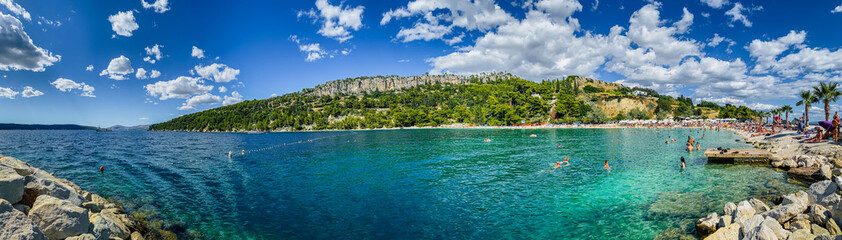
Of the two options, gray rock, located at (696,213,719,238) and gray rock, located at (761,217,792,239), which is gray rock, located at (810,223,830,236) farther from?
gray rock, located at (696,213,719,238)

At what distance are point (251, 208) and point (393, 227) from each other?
830 cm

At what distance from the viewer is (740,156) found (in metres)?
27.0

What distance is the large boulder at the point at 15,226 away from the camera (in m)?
6.62

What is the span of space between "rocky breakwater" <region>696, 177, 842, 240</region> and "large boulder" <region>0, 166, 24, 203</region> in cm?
1905

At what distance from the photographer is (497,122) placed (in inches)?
5354

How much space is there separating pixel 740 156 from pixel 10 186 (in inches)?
1627

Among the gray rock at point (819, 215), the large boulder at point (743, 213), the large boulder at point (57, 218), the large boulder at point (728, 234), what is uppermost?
the large boulder at point (57, 218)

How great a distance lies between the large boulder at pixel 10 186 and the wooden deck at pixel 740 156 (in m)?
39.9

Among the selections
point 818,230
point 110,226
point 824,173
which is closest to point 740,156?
point 824,173

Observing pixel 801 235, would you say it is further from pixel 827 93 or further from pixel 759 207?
pixel 827 93

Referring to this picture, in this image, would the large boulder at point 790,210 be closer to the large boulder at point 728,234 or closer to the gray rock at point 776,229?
the large boulder at point 728,234

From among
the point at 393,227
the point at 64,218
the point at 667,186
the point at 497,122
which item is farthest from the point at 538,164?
the point at 497,122

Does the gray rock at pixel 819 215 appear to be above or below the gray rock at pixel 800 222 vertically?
above

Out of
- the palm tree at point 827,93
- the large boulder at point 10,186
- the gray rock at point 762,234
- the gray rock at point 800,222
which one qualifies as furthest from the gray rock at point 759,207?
the palm tree at point 827,93
